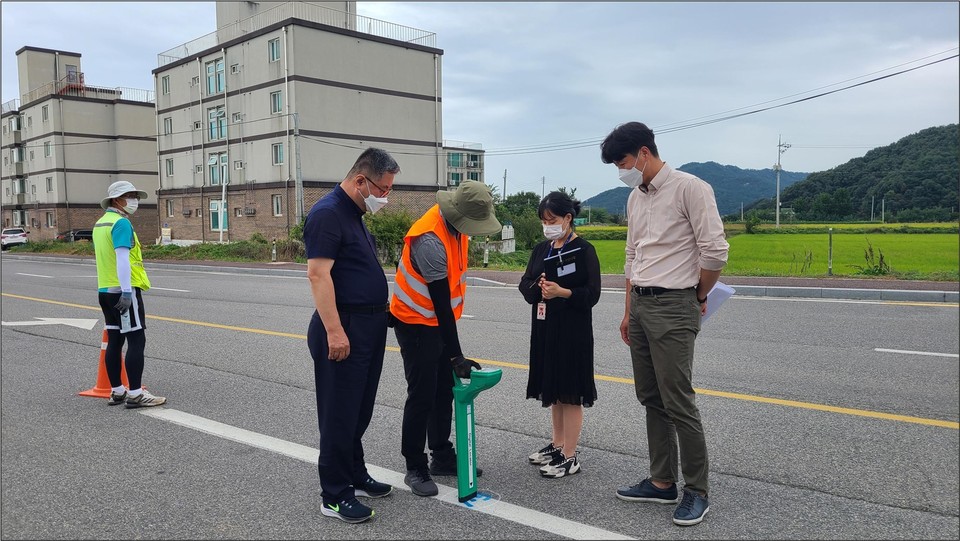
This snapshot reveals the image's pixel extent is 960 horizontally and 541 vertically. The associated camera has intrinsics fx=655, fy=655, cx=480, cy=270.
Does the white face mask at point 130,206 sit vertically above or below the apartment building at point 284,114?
below

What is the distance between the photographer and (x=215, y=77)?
39.8m

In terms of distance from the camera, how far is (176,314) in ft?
38.2

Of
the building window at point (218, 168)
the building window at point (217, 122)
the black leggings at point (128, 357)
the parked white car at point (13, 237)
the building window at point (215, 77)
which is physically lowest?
the black leggings at point (128, 357)

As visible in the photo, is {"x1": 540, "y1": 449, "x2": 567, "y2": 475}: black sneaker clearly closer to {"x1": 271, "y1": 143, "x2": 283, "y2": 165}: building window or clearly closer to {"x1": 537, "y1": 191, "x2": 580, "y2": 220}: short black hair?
{"x1": 537, "y1": 191, "x2": 580, "y2": 220}: short black hair

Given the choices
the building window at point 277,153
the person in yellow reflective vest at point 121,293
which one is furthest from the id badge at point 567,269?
the building window at point 277,153

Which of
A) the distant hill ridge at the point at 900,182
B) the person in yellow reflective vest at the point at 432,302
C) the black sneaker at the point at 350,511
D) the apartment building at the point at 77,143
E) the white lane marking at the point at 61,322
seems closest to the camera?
the black sneaker at the point at 350,511

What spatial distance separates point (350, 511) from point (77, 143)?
60.9 m

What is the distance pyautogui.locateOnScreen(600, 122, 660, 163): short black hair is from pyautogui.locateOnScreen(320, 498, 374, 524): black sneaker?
91.6 inches

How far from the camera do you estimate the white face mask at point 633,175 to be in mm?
3564

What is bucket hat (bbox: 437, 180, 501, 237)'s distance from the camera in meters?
3.78

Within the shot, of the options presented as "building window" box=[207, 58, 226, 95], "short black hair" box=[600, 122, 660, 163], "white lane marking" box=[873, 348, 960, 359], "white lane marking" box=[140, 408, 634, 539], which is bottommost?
"white lane marking" box=[140, 408, 634, 539]

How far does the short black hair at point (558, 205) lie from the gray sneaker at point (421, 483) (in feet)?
5.73

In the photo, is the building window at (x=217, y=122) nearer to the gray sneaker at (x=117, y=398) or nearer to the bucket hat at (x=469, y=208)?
the gray sneaker at (x=117, y=398)

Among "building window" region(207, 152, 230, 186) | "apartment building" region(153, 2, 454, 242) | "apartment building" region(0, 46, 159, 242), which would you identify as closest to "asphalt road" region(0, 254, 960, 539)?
"apartment building" region(153, 2, 454, 242)
